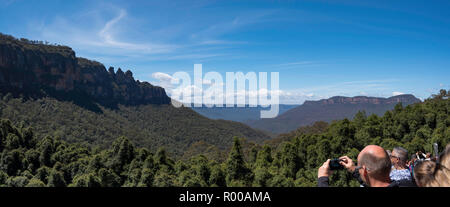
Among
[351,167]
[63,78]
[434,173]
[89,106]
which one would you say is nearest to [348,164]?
[351,167]

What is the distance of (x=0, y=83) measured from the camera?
8638 cm

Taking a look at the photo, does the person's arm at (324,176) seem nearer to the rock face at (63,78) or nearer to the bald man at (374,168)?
the bald man at (374,168)

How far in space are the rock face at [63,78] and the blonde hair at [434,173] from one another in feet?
359

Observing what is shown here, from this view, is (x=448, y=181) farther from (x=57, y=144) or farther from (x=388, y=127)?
(x=57, y=144)

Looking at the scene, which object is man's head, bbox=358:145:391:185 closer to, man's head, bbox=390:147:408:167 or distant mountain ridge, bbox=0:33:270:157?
man's head, bbox=390:147:408:167

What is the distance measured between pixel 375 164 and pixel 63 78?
429 ft

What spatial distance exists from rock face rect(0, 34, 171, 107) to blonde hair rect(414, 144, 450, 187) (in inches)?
4313

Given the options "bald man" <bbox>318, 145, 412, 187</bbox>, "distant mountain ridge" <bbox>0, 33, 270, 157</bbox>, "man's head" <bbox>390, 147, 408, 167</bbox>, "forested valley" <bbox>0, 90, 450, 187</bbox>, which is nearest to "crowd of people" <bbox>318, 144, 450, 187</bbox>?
"bald man" <bbox>318, 145, 412, 187</bbox>

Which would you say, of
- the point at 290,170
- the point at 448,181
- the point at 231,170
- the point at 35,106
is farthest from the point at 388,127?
the point at 35,106

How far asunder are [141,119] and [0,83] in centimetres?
5264

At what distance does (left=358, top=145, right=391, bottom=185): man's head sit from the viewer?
290 cm

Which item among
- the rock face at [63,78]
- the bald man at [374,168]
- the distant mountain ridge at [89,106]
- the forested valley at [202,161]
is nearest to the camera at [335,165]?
the bald man at [374,168]

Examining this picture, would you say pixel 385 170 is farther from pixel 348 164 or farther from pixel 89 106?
pixel 89 106

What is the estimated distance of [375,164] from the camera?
9.62 feet
